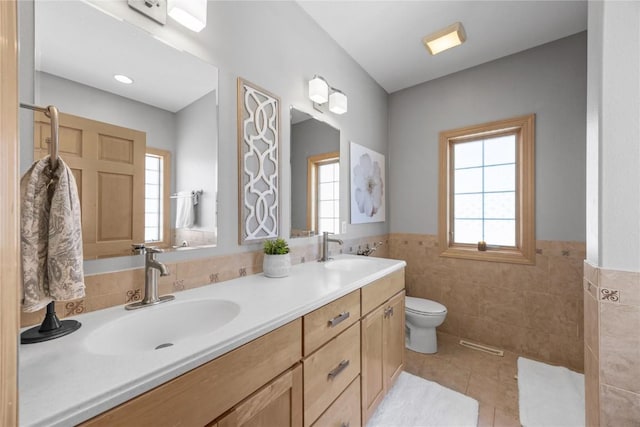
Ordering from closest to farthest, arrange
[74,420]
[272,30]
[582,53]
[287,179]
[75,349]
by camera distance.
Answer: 1. [74,420]
2. [75,349]
3. [272,30]
4. [287,179]
5. [582,53]

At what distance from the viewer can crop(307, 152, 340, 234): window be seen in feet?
5.95

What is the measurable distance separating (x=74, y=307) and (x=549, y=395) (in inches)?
105

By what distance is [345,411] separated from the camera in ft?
3.83

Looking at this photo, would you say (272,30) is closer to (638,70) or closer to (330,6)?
(330,6)

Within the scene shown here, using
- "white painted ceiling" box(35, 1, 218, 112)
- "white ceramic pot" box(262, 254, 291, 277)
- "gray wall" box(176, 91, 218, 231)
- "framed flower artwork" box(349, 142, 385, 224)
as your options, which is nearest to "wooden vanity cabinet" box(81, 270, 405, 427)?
"white ceramic pot" box(262, 254, 291, 277)

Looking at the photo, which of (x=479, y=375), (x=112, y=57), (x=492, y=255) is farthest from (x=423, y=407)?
(x=112, y=57)

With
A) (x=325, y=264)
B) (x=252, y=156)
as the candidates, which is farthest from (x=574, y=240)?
(x=252, y=156)

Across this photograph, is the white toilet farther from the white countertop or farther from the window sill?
the white countertop

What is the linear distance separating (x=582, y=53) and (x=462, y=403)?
8.89 feet

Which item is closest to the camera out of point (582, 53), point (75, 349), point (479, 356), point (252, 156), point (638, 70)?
point (75, 349)

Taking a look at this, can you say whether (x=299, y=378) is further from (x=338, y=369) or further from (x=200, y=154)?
(x=200, y=154)

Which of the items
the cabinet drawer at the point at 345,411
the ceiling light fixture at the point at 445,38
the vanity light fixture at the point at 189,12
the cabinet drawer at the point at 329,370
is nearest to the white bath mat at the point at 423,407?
the cabinet drawer at the point at 345,411

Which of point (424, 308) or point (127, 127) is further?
point (424, 308)

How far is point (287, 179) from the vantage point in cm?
162
